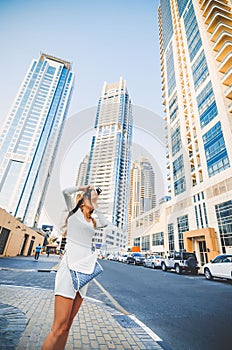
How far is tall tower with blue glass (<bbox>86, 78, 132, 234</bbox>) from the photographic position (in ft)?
362

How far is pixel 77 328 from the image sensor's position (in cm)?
277

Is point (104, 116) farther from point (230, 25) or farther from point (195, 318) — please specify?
point (195, 318)

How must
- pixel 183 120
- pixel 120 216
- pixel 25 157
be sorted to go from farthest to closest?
1. pixel 120 216
2. pixel 25 157
3. pixel 183 120

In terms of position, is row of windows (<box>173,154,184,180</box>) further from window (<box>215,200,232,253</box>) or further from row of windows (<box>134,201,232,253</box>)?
window (<box>215,200,232,253</box>)

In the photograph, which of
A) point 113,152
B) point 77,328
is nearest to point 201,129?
point 77,328

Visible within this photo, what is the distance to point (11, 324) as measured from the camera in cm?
262

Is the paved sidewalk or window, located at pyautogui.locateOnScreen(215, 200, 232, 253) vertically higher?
window, located at pyautogui.locateOnScreen(215, 200, 232, 253)

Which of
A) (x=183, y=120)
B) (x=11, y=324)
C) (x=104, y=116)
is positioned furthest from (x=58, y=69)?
(x=11, y=324)

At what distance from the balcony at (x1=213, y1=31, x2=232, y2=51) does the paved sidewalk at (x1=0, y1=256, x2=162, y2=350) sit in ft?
127

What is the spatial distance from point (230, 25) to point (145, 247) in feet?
164

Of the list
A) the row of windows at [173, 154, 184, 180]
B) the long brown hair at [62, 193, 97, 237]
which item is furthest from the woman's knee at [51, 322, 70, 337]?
the row of windows at [173, 154, 184, 180]

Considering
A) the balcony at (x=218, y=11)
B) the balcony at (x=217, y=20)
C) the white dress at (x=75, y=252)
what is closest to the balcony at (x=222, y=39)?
the balcony at (x=217, y=20)

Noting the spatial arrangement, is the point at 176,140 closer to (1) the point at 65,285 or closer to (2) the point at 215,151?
(2) the point at 215,151

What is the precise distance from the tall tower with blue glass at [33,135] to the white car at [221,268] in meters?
87.0
